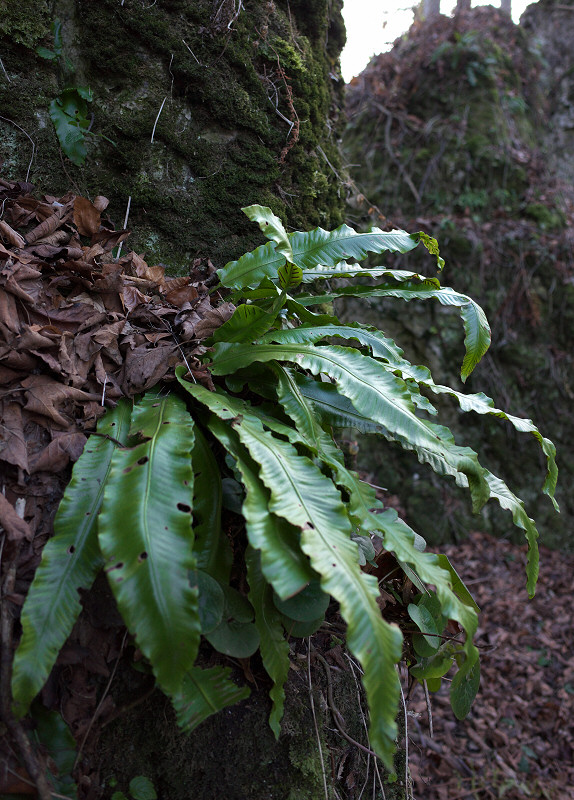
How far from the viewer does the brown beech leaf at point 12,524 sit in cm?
109

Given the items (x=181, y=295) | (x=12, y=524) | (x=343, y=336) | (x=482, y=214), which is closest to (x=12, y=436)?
(x=12, y=524)

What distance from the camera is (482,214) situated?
4742mm

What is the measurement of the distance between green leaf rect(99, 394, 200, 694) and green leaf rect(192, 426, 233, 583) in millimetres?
101

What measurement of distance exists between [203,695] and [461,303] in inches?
54.6

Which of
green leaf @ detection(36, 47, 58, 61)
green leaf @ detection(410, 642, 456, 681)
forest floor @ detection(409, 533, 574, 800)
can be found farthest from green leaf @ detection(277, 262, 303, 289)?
forest floor @ detection(409, 533, 574, 800)

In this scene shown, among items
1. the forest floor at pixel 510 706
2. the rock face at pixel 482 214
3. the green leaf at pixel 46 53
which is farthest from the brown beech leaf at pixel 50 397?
the rock face at pixel 482 214

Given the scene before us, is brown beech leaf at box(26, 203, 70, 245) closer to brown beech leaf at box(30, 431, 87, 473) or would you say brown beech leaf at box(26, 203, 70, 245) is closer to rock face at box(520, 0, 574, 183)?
brown beech leaf at box(30, 431, 87, 473)

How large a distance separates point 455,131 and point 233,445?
4876 millimetres

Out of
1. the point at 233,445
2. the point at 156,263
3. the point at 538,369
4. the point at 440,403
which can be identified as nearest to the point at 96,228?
the point at 156,263

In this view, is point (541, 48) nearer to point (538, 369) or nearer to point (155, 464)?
point (538, 369)

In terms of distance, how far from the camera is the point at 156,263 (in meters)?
1.89

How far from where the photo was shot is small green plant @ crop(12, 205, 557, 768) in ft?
3.06

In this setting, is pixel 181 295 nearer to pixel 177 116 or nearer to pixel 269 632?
pixel 177 116

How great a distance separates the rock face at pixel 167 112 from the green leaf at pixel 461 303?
0.50 m
